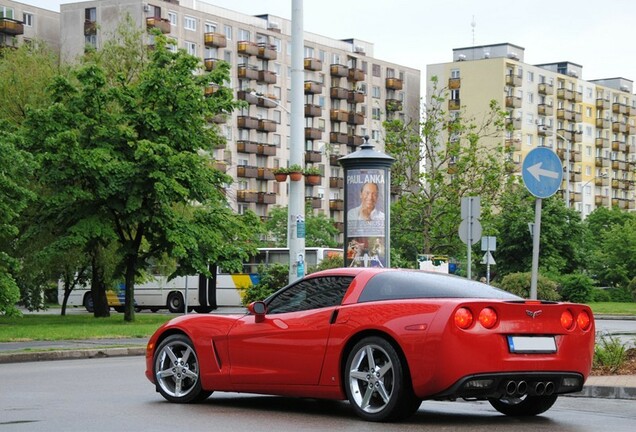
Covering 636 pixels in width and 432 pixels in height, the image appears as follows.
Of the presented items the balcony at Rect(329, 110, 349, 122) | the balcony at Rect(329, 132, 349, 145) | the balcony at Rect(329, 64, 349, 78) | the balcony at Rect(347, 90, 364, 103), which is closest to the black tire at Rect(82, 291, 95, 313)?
the balcony at Rect(329, 132, 349, 145)

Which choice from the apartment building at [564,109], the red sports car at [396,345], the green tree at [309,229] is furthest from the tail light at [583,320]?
the apartment building at [564,109]

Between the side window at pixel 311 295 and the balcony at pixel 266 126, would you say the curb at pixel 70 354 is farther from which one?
the balcony at pixel 266 126

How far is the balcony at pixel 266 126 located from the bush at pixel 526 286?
216 ft

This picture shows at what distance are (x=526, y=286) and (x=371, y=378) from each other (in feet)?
145

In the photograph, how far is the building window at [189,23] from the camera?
11081cm

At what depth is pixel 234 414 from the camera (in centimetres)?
1130

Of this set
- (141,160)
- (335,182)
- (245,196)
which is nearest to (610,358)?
A: (141,160)

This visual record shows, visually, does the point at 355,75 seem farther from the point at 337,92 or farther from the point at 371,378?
the point at 371,378

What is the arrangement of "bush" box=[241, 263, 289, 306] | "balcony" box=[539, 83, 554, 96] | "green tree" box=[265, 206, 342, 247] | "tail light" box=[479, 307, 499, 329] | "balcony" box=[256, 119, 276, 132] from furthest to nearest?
"balcony" box=[539, 83, 554, 96] → "balcony" box=[256, 119, 276, 132] → "green tree" box=[265, 206, 342, 247] → "bush" box=[241, 263, 289, 306] → "tail light" box=[479, 307, 499, 329]

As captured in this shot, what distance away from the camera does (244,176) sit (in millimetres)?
116562

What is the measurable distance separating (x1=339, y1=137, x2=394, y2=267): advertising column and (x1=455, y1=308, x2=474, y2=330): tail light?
1917 cm

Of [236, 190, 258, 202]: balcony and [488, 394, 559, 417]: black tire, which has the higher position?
[236, 190, 258, 202]: balcony

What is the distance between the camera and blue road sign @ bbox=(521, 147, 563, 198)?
16359 mm

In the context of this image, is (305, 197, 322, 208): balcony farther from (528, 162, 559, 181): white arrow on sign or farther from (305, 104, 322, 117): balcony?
(528, 162, 559, 181): white arrow on sign
